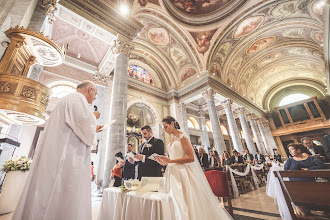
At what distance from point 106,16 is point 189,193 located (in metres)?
6.56

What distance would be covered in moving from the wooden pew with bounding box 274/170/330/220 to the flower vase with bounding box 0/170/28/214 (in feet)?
17.4

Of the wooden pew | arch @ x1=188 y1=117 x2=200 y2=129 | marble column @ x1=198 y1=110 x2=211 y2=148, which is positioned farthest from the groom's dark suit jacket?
arch @ x1=188 y1=117 x2=200 y2=129

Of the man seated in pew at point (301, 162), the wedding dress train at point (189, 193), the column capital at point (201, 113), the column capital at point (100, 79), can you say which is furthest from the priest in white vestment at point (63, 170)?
the column capital at point (201, 113)

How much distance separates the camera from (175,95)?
12008mm

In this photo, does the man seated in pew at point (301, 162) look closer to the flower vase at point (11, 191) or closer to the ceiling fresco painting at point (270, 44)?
the flower vase at point (11, 191)

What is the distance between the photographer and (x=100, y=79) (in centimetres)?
794

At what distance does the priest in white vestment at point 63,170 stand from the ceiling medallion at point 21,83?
7.54ft

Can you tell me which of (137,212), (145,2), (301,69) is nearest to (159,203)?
(137,212)

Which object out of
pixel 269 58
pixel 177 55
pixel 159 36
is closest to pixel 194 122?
pixel 177 55

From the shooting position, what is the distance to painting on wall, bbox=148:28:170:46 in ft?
32.5

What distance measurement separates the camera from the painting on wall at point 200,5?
944 centimetres

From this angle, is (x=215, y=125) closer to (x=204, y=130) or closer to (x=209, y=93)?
(x=209, y=93)

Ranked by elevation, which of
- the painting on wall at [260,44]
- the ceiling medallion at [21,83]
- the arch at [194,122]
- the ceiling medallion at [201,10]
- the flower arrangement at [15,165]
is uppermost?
the ceiling medallion at [201,10]

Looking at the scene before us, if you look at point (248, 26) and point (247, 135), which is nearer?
point (248, 26)
